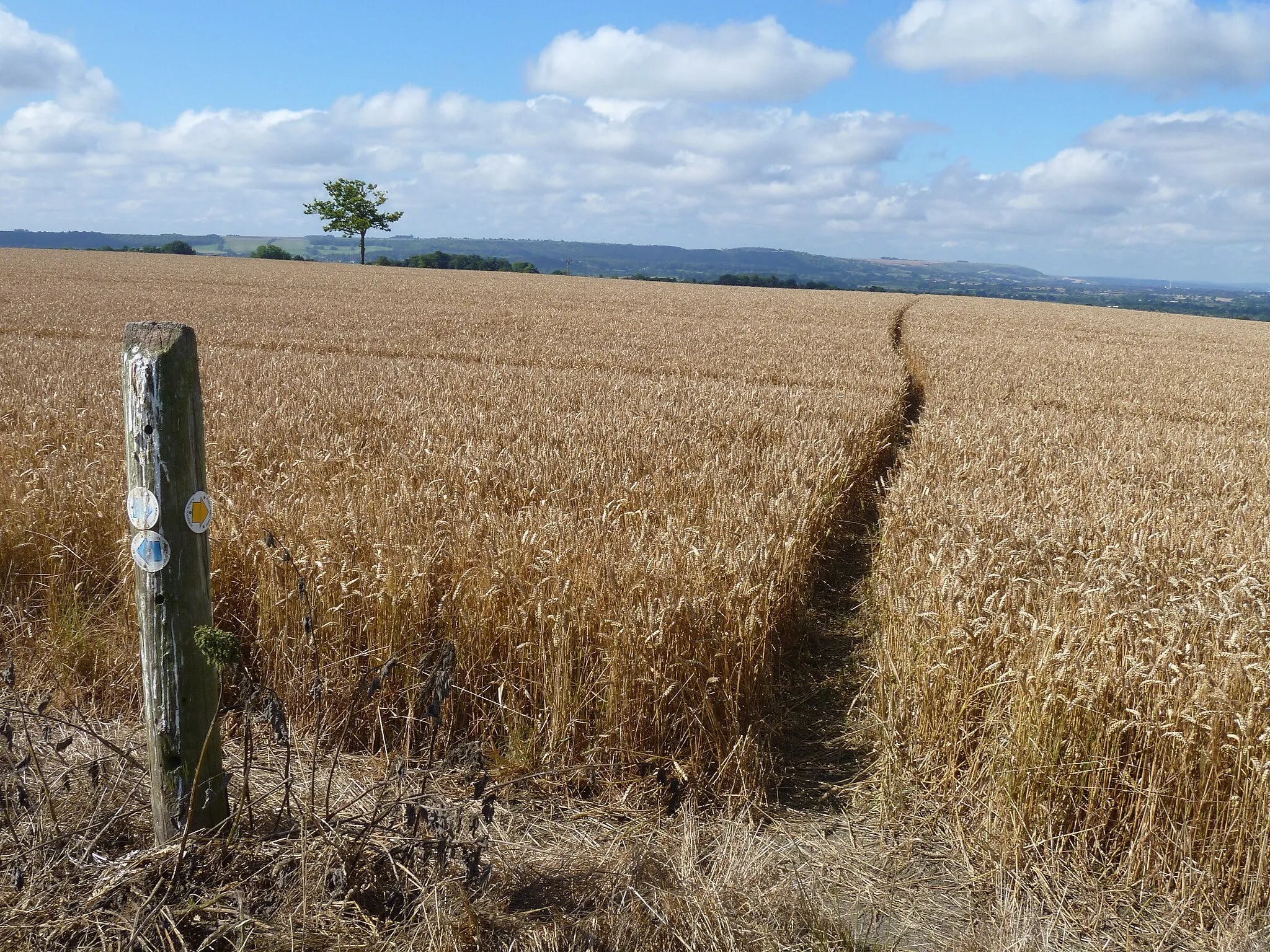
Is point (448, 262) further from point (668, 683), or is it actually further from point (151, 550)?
point (151, 550)

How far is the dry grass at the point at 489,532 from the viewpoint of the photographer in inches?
151

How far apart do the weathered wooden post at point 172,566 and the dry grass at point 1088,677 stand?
273 centimetres

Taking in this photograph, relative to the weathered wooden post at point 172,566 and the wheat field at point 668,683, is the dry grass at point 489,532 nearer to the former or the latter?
the wheat field at point 668,683

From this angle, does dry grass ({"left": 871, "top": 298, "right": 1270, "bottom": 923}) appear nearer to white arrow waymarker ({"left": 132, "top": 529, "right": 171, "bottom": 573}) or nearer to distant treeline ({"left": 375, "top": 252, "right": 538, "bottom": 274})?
white arrow waymarker ({"left": 132, "top": 529, "right": 171, "bottom": 573})

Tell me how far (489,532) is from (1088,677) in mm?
3055

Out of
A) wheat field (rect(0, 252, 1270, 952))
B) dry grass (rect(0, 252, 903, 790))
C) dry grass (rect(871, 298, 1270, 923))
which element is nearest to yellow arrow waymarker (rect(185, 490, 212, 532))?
wheat field (rect(0, 252, 1270, 952))

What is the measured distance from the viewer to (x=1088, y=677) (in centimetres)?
344

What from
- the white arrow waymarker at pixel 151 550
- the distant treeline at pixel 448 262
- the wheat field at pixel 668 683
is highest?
the distant treeline at pixel 448 262

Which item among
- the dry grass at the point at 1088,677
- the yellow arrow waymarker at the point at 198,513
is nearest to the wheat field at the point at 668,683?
A: the dry grass at the point at 1088,677

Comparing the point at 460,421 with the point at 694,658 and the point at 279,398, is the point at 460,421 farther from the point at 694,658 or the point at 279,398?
the point at 694,658

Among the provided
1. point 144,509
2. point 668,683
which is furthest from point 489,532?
point 144,509

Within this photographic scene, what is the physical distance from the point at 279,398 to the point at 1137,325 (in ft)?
131

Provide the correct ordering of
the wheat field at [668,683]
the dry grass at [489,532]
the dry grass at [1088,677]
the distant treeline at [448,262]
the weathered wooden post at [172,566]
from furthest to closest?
1. the distant treeline at [448,262]
2. the dry grass at [489,532]
3. the dry grass at [1088,677]
4. the wheat field at [668,683]
5. the weathered wooden post at [172,566]

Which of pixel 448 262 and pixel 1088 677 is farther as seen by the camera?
pixel 448 262
